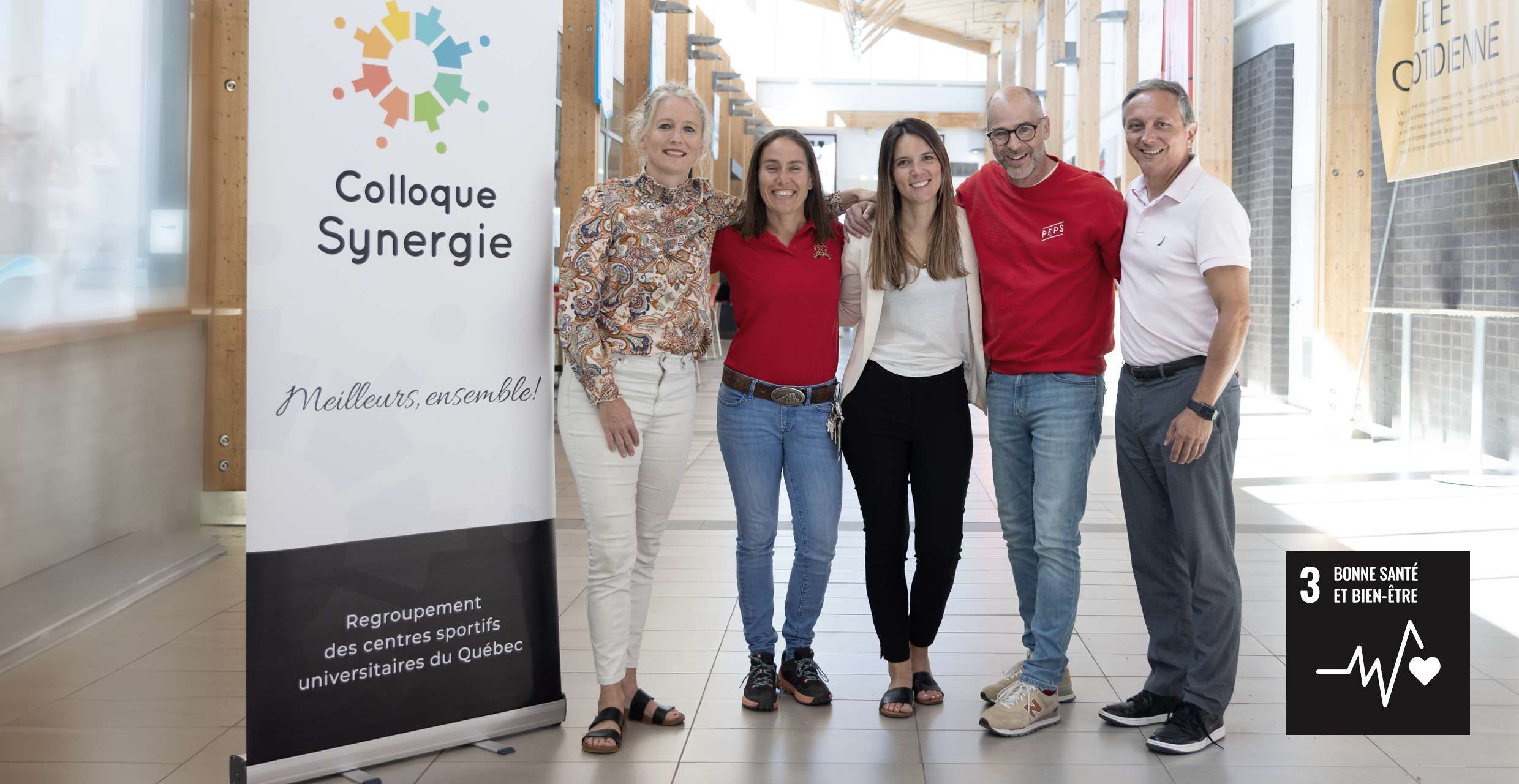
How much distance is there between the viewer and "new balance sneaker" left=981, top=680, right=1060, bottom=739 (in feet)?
9.30

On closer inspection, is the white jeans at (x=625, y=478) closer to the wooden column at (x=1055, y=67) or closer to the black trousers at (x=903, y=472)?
the black trousers at (x=903, y=472)

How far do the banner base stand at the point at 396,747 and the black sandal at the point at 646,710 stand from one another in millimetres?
176

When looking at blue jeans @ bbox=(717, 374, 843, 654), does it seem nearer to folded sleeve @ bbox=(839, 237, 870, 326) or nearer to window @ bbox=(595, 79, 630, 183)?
folded sleeve @ bbox=(839, 237, 870, 326)

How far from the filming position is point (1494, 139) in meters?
6.14

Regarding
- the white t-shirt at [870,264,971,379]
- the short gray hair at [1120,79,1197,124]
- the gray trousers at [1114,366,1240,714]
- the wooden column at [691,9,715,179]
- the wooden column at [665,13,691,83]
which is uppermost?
the wooden column at [691,9,715,179]

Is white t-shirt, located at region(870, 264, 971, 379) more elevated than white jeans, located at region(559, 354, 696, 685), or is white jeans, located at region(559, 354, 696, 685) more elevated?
white t-shirt, located at region(870, 264, 971, 379)

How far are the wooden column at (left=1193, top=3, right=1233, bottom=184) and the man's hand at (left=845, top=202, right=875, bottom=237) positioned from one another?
279 inches

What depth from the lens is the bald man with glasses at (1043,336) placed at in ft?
9.19

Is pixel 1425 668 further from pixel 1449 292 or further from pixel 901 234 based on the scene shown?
pixel 1449 292

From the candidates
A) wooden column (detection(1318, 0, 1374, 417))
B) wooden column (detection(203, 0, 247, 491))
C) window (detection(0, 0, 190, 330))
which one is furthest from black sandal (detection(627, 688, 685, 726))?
wooden column (detection(1318, 0, 1374, 417))

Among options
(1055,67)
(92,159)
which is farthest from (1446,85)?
(1055,67)

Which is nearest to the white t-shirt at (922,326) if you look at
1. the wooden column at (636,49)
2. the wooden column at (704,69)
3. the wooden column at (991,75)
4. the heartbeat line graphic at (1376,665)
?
the heartbeat line graphic at (1376,665)

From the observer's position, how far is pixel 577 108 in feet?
22.2

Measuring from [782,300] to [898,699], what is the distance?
3.44ft
